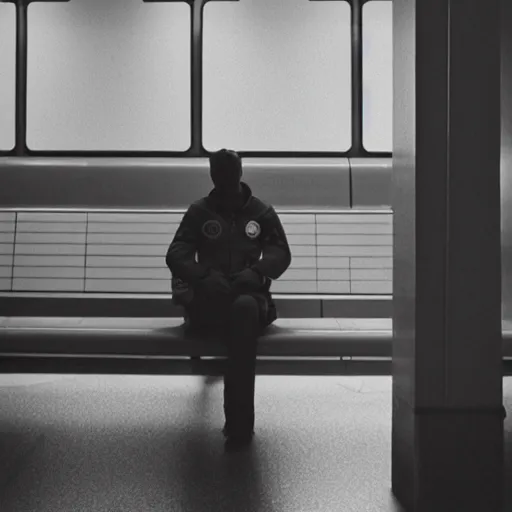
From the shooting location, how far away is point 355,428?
9.47 ft

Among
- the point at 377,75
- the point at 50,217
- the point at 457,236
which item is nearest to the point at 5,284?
the point at 50,217

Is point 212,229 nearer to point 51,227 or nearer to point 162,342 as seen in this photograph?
point 162,342

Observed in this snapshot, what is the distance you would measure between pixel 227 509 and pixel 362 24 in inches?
133

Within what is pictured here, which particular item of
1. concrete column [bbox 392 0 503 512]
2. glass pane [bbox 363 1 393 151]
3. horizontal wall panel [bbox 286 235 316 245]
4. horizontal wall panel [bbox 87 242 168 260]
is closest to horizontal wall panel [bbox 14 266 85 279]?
horizontal wall panel [bbox 87 242 168 260]

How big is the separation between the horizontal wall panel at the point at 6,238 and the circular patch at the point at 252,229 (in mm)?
1722

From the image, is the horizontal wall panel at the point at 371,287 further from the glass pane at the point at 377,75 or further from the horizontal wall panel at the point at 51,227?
the horizontal wall panel at the point at 51,227

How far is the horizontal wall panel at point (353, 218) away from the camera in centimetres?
408

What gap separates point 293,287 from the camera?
397 centimetres

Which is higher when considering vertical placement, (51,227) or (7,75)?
(7,75)

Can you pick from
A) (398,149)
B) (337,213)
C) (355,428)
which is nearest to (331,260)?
(337,213)

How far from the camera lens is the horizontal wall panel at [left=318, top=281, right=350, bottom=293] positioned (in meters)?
3.96

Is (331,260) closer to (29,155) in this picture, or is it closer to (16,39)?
(29,155)

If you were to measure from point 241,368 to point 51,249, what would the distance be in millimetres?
1911

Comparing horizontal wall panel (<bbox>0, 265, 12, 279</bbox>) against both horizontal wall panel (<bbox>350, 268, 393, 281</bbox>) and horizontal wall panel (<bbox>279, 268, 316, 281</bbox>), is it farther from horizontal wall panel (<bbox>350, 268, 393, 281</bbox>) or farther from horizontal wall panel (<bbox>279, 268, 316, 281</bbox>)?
horizontal wall panel (<bbox>350, 268, 393, 281</bbox>)
